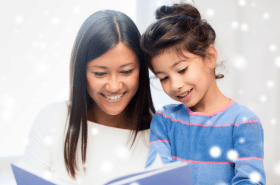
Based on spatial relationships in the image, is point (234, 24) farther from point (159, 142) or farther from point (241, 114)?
point (159, 142)

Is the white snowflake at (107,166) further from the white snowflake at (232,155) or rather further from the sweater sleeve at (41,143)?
the white snowflake at (232,155)

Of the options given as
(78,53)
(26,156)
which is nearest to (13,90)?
(26,156)

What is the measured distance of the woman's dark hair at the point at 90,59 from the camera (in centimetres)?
111

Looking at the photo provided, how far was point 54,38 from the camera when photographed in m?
1.76

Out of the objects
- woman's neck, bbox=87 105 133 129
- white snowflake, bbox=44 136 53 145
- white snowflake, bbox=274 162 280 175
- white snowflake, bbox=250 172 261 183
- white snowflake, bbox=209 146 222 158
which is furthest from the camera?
white snowflake, bbox=274 162 280 175

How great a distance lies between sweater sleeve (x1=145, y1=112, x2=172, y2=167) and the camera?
106 cm

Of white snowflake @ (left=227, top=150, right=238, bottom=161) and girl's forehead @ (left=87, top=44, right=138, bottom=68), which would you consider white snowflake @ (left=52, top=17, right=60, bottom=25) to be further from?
white snowflake @ (left=227, top=150, right=238, bottom=161)

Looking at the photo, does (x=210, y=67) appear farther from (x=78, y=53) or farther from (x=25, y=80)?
(x=25, y=80)

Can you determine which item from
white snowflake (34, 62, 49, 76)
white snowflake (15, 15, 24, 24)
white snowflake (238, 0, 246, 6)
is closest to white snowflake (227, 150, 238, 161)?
white snowflake (238, 0, 246, 6)

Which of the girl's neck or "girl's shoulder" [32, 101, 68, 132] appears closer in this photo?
the girl's neck

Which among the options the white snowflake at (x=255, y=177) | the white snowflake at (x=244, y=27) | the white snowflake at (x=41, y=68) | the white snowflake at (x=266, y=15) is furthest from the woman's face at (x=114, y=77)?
the white snowflake at (x=266, y=15)

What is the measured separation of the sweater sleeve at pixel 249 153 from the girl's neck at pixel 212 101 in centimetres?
13

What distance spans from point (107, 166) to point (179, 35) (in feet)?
2.11

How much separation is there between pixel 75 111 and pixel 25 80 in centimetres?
67
